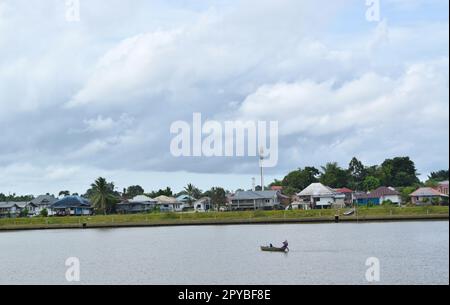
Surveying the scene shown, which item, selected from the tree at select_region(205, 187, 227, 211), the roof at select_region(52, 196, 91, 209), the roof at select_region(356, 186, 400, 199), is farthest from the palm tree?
the roof at select_region(356, 186, 400, 199)

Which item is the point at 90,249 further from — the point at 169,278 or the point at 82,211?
the point at 82,211

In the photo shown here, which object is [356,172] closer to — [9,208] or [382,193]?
[382,193]

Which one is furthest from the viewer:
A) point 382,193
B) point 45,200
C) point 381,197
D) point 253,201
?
point 45,200

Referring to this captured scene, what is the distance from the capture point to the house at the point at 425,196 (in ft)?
410

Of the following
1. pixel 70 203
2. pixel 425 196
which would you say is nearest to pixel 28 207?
pixel 70 203

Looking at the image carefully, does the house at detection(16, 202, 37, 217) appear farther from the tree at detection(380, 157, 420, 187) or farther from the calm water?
the tree at detection(380, 157, 420, 187)

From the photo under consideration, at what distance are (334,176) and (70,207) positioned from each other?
70.0 m

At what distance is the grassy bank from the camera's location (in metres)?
108

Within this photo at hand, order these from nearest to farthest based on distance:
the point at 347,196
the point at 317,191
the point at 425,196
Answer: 1. the point at 425,196
2. the point at 317,191
3. the point at 347,196

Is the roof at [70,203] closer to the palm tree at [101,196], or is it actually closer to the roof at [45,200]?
the palm tree at [101,196]

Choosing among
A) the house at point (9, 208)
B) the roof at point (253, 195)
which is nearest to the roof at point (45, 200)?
the house at point (9, 208)

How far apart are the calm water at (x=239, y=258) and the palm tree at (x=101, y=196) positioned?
5176 cm

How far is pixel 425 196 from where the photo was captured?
421 ft
